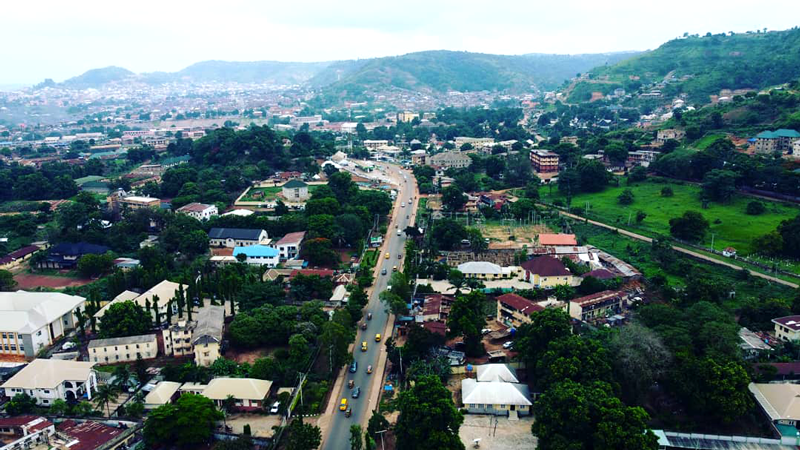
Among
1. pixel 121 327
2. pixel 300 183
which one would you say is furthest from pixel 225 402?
pixel 300 183

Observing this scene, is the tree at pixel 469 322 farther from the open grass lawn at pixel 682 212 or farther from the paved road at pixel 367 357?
the open grass lawn at pixel 682 212

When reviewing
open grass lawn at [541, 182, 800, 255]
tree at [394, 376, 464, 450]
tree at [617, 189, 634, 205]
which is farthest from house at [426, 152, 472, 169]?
tree at [394, 376, 464, 450]

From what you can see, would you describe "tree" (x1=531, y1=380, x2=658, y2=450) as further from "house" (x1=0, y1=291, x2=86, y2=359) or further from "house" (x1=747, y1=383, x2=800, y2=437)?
"house" (x1=0, y1=291, x2=86, y2=359)

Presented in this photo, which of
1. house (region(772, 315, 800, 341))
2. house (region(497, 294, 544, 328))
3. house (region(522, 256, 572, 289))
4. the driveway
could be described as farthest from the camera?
house (region(522, 256, 572, 289))

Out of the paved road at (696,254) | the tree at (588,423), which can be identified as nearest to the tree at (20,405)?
the tree at (588,423)

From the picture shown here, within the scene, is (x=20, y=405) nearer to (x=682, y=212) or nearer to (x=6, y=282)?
(x=6, y=282)

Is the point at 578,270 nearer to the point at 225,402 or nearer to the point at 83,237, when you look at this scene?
the point at 225,402

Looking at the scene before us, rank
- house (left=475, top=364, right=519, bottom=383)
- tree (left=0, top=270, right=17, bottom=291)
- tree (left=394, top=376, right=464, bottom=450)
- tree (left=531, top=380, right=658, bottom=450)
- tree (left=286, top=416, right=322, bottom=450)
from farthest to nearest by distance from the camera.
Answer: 1. tree (left=0, top=270, right=17, bottom=291)
2. house (left=475, top=364, right=519, bottom=383)
3. tree (left=286, top=416, right=322, bottom=450)
4. tree (left=394, top=376, right=464, bottom=450)
5. tree (left=531, top=380, right=658, bottom=450)

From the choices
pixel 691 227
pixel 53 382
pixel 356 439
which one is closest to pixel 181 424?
pixel 356 439
